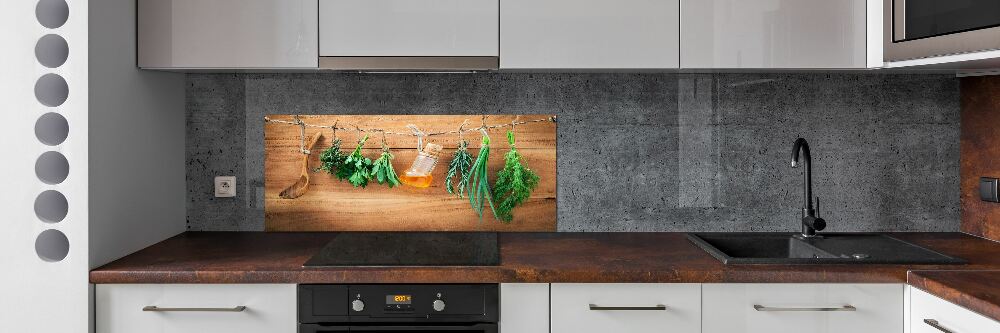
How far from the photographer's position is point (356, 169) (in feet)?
7.88

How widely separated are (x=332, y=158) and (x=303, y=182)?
142 mm

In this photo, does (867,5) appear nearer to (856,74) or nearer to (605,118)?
(856,74)

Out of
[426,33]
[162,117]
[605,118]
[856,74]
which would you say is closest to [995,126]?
[856,74]

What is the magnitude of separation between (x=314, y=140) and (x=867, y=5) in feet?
5.77

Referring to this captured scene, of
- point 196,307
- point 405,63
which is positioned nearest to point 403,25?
point 405,63

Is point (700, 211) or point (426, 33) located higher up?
point (426, 33)

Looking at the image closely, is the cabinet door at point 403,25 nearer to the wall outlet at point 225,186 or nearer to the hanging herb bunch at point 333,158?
the hanging herb bunch at point 333,158

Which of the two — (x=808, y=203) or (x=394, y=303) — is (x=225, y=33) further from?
(x=808, y=203)

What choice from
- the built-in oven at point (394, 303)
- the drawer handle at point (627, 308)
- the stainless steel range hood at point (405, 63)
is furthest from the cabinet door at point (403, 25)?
the drawer handle at point (627, 308)

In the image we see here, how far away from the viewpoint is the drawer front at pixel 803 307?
1792mm

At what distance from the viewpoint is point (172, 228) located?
234 cm

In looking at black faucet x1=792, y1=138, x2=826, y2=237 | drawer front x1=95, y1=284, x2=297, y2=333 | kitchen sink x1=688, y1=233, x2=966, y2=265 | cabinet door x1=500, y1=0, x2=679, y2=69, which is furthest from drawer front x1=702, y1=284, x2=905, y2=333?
drawer front x1=95, y1=284, x2=297, y2=333

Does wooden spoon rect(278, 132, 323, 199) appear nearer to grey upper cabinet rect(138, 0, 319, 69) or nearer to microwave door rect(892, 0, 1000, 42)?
grey upper cabinet rect(138, 0, 319, 69)

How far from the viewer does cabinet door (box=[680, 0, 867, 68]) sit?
2.07 metres
